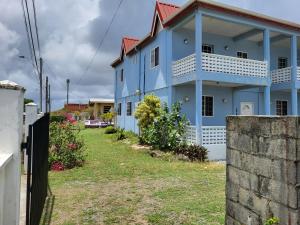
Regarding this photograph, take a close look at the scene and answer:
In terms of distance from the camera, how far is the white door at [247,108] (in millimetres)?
19278

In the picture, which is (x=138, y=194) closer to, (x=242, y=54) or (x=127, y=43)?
(x=242, y=54)

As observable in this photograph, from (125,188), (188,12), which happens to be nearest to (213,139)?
(188,12)

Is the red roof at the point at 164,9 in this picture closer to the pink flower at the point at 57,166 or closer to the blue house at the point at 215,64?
the blue house at the point at 215,64

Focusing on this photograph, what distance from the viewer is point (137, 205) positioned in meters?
6.36

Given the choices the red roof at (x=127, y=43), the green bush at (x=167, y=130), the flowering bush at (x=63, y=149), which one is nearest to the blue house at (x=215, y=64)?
the green bush at (x=167, y=130)

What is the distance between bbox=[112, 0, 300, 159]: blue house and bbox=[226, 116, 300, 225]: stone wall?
10.0 metres

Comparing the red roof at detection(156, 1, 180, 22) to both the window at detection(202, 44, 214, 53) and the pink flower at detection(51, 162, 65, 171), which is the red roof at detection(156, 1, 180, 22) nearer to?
the window at detection(202, 44, 214, 53)

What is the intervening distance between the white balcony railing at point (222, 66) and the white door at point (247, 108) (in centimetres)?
327

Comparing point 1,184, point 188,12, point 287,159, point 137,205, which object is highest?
point 188,12

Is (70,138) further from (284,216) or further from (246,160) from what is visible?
(284,216)

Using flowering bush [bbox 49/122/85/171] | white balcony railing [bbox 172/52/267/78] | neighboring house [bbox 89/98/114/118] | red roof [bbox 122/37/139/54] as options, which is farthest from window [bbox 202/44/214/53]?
neighboring house [bbox 89/98/114/118]

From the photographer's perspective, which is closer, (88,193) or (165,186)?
(88,193)

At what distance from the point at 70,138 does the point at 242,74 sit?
32.2ft

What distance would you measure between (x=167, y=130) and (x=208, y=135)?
2084 millimetres
